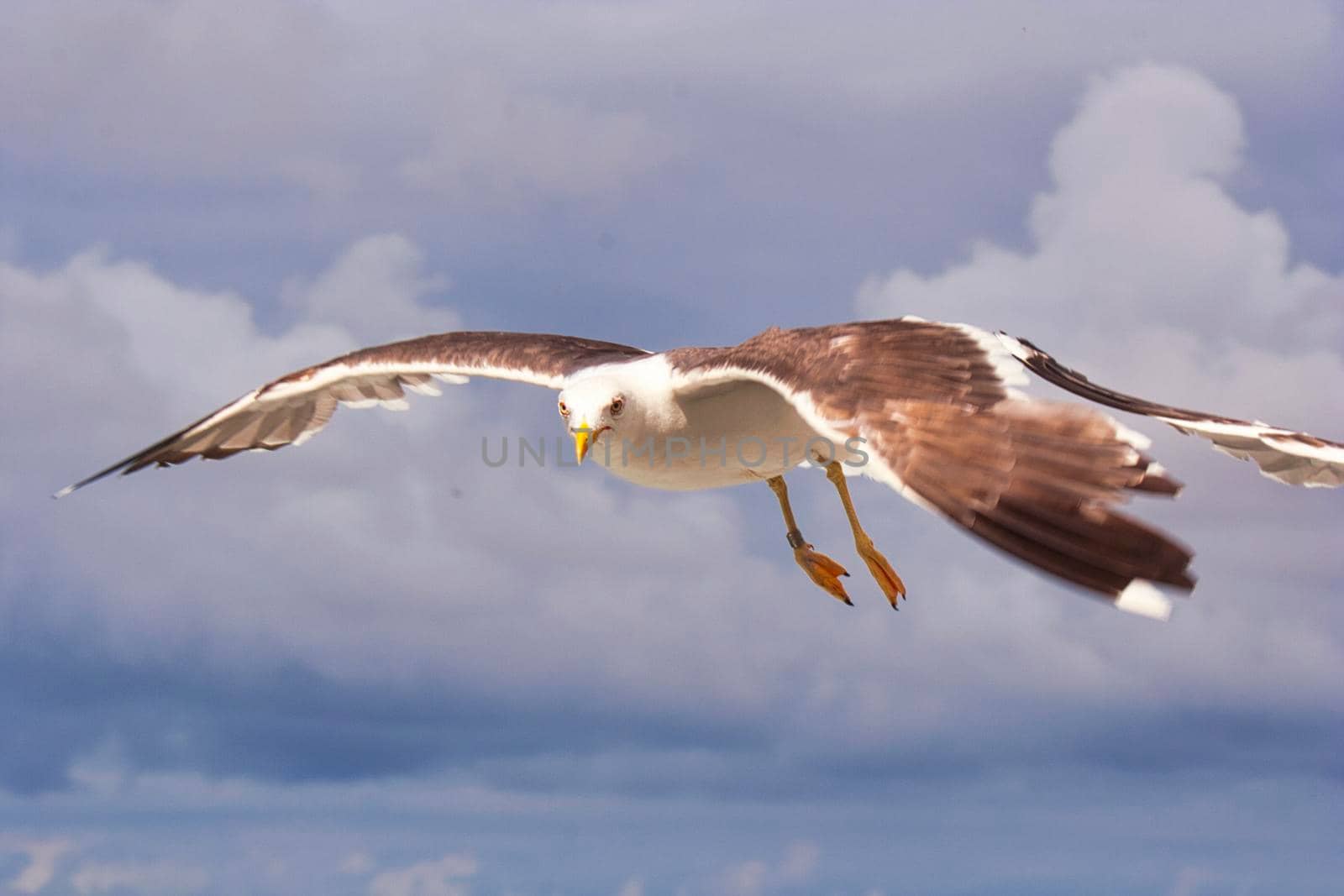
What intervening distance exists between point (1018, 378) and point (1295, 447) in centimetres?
437

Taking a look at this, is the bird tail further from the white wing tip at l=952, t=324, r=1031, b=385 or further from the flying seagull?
the white wing tip at l=952, t=324, r=1031, b=385

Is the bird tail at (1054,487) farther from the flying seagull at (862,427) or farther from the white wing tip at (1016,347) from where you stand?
the white wing tip at (1016,347)

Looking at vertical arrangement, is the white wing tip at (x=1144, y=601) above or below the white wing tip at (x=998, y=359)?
below

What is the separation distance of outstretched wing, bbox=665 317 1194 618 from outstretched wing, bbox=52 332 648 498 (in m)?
4.23

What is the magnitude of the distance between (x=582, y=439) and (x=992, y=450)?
4.74 m

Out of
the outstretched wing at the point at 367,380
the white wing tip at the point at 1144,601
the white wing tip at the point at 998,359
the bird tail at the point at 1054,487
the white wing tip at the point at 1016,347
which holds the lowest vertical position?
the white wing tip at the point at 1144,601

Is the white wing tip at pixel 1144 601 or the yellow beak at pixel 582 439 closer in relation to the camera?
the white wing tip at pixel 1144 601

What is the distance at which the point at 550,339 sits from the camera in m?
14.4

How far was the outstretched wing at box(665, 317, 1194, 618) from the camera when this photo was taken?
20.3 feet

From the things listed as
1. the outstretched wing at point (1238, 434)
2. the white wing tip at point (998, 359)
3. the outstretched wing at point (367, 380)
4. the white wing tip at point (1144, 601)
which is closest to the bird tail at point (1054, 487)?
the white wing tip at point (1144, 601)

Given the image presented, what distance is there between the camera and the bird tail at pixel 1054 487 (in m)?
6.06

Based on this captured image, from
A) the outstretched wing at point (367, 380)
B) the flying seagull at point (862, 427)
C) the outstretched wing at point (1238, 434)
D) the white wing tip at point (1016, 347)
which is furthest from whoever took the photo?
the outstretched wing at point (367, 380)

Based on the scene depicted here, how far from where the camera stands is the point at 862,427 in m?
7.59

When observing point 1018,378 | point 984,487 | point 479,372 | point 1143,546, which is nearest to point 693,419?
point 479,372
